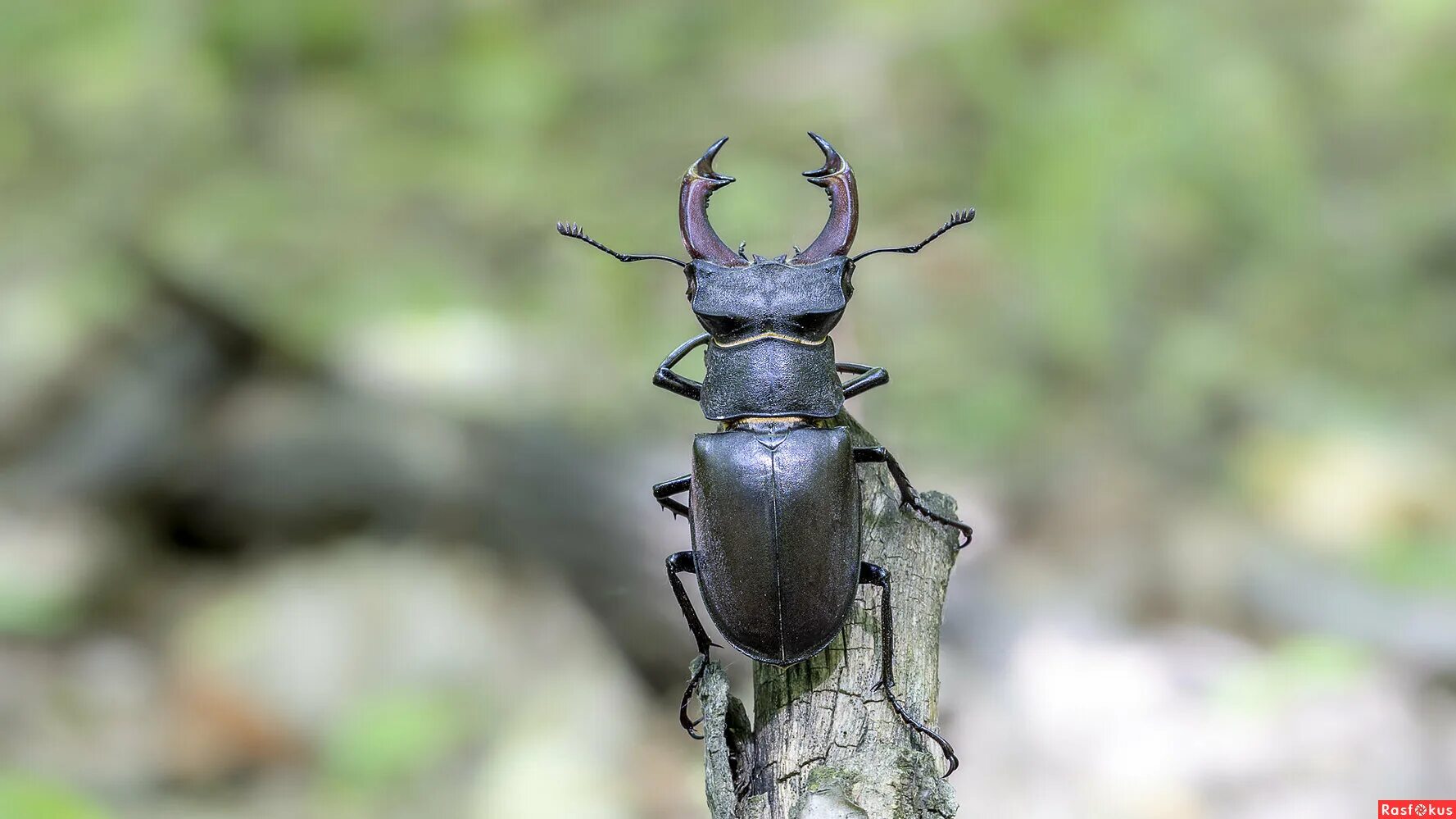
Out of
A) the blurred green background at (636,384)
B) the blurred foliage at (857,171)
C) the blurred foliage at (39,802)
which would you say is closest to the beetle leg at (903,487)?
the blurred green background at (636,384)

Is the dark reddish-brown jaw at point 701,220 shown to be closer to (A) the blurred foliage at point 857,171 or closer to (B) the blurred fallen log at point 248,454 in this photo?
(B) the blurred fallen log at point 248,454

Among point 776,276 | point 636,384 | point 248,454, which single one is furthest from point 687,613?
point 248,454

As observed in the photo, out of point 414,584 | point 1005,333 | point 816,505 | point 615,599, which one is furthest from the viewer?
point 1005,333

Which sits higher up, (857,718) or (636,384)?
(636,384)

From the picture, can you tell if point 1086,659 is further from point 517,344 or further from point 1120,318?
point 517,344

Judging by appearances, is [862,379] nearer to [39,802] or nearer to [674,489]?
[674,489]

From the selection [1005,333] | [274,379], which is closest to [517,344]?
[274,379]

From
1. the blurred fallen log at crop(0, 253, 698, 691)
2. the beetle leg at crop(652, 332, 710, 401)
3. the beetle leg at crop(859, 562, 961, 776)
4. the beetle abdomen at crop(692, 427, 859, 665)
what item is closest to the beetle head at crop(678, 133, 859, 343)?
the beetle leg at crop(652, 332, 710, 401)

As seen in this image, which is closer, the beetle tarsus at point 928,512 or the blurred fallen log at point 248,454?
the beetle tarsus at point 928,512
